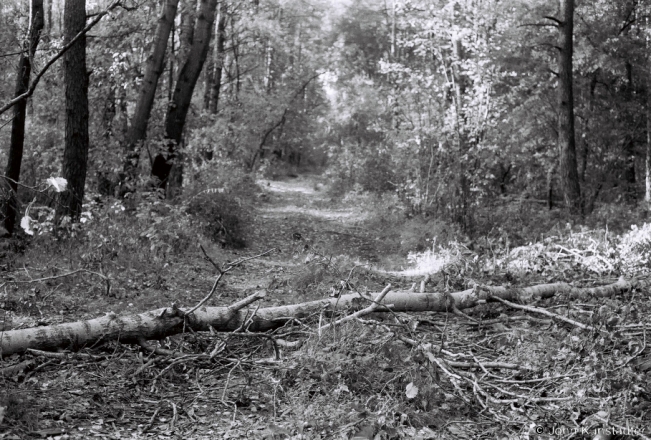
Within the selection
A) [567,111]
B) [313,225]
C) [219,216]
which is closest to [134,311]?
[219,216]

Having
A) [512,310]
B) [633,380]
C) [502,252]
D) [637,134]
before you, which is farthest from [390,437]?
[637,134]

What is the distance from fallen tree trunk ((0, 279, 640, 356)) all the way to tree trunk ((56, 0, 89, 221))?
15.2 feet

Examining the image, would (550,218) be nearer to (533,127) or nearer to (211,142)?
(533,127)

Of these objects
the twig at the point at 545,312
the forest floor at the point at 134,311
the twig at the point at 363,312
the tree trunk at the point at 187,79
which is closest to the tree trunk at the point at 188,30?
the tree trunk at the point at 187,79

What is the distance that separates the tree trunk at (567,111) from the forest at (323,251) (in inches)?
1.9

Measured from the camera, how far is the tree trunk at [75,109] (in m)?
8.99

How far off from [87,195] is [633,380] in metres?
9.10

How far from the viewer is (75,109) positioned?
914cm

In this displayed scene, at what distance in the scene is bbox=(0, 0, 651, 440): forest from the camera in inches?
159

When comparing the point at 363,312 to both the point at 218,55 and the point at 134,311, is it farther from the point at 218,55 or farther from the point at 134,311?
the point at 218,55

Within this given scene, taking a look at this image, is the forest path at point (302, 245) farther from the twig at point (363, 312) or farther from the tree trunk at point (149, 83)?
the tree trunk at point (149, 83)

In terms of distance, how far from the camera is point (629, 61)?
52.0 ft

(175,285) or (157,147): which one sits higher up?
(157,147)

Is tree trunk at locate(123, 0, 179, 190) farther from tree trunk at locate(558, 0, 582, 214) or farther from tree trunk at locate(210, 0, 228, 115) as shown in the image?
tree trunk at locate(558, 0, 582, 214)
